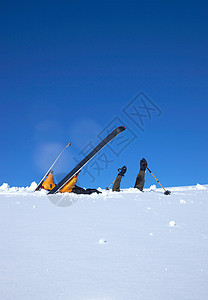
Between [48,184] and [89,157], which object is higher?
[89,157]

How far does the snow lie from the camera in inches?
77.0

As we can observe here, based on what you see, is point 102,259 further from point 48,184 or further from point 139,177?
point 139,177

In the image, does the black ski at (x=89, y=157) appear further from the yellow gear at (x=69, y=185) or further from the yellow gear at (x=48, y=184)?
the yellow gear at (x=48, y=184)

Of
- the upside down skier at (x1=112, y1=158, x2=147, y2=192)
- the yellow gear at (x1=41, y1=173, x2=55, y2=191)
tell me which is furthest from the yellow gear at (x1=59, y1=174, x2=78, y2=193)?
the upside down skier at (x1=112, y1=158, x2=147, y2=192)

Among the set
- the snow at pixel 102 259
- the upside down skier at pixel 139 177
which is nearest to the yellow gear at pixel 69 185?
the upside down skier at pixel 139 177

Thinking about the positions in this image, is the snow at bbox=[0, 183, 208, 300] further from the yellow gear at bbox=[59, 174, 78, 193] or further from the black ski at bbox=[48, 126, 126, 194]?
the yellow gear at bbox=[59, 174, 78, 193]

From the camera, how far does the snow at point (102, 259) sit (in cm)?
196

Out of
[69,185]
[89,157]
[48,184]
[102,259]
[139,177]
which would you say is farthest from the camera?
[139,177]

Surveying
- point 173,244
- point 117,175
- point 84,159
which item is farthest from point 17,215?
point 117,175

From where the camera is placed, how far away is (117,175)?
446 inches

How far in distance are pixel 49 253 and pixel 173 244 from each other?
4.30 feet

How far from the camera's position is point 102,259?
254cm

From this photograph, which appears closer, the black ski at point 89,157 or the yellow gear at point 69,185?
the black ski at point 89,157

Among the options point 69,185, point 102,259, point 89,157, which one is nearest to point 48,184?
point 69,185
